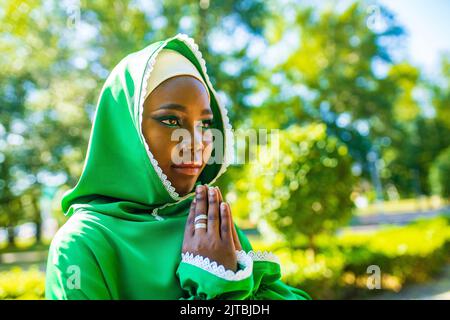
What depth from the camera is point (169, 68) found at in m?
1.17

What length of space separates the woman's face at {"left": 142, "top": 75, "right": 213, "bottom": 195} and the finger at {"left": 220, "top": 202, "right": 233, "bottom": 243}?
210mm

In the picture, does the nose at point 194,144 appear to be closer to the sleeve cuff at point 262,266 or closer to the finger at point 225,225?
the finger at point 225,225

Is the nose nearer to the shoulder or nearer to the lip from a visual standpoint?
the lip

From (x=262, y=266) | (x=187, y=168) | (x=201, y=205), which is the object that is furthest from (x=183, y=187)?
(x=262, y=266)

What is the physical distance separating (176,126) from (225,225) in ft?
1.05

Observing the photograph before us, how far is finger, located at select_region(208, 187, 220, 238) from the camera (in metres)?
1.01

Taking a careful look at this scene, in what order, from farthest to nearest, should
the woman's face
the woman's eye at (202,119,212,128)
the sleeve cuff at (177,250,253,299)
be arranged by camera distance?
the woman's eye at (202,119,212,128), the woman's face, the sleeve cuff at (177,250,253,299)

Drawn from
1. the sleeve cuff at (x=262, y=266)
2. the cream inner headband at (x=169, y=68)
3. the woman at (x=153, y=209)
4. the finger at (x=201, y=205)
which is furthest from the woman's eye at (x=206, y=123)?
the sleeve cuff at (x=262, y=266)

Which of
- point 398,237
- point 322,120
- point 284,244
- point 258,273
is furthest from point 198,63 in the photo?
point 322,120

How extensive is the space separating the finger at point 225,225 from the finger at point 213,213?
14 mm

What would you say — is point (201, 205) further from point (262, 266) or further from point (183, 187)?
point (262, 266)

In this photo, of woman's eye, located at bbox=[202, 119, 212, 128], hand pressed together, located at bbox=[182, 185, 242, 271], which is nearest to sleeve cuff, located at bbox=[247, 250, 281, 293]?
hand pressed together, located at bbox=[182, 185, 242, 271]

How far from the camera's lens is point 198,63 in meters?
1.31
